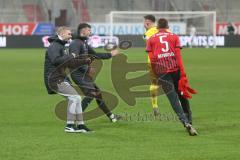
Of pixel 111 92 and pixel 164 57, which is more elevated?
pixel 164 57

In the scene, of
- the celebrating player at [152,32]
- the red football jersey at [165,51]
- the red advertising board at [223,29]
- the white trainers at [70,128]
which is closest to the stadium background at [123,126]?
the white trainers at [70,128]

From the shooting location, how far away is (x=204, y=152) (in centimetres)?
960

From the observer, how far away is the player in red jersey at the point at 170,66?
38.0ft

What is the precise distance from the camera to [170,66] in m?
11.6

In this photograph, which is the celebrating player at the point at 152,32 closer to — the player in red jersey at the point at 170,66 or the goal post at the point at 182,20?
the player in red jersey at the point at 170,66

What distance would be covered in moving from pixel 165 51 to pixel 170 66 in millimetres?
285

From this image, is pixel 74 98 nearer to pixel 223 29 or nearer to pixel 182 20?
pixel 182 20

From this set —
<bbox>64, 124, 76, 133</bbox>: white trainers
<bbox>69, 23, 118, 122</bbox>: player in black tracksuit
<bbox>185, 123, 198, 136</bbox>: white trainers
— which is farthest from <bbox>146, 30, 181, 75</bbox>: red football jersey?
<bbox>64, 124, 76, 133</bbox>: white trainers

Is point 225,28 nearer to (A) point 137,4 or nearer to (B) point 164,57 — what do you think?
(A) point 137,4

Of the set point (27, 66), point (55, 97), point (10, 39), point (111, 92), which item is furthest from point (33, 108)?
point (10, 39)

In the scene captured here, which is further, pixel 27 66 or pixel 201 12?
pixel 201 12

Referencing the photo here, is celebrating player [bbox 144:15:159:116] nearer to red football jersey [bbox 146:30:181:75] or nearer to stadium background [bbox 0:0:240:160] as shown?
stadium background [bbox 0:0:240:160]

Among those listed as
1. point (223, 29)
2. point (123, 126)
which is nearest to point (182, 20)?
point (223, 29)

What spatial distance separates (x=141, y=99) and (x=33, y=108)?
336cm
